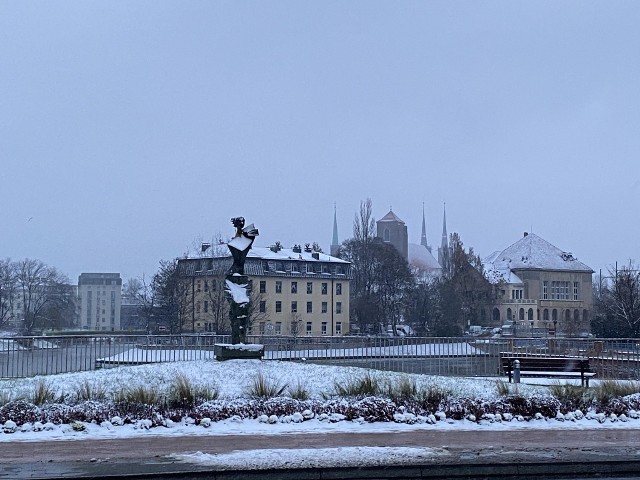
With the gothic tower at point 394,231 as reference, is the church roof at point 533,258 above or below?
below

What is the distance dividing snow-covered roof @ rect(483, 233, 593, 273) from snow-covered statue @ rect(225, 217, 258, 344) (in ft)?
271

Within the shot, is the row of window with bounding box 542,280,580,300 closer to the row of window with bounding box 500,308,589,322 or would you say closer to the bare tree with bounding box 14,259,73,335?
the row of window with bounding box 500,308,589,322

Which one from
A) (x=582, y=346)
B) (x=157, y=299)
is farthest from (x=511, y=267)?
(x=582, y=346)

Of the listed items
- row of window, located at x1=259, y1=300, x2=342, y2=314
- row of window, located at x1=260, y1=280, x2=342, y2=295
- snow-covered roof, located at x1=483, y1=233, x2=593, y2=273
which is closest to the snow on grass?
row of window, located at x1=259, y1=300, x2=342, y2=314

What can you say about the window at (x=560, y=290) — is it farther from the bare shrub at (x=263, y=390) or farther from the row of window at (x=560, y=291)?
the bare shrub at (x=263, y=390)

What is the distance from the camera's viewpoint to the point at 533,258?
339 ft

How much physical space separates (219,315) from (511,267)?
52.4m

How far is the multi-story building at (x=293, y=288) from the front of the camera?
71.5m

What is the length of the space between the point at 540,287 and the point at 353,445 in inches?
3685

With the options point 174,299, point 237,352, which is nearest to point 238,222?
point 237,352

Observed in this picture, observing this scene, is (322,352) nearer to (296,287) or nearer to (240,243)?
(240,243)

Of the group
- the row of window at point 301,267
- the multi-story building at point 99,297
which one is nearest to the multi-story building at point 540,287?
the row of window at point 301,267

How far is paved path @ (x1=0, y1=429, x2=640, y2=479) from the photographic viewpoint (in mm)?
9969

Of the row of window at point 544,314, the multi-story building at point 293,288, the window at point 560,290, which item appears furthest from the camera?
the window at point 560,290
